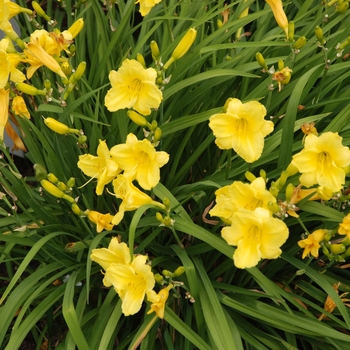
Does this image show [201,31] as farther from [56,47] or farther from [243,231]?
[243,231]

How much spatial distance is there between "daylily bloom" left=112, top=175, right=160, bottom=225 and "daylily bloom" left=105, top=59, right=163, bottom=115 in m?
0.23

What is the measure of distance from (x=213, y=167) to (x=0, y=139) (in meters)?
0.87

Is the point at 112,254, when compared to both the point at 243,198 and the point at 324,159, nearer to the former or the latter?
the point at 243,198

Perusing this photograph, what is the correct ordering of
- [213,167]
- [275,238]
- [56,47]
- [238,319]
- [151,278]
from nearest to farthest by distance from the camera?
[275,238]
[151,278]
[56,47]
[238,319]
[213,167]

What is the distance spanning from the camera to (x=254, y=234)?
136 centimetres

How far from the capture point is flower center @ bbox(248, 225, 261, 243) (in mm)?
1356

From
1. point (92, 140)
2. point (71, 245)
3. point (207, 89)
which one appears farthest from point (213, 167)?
point (71, 245)

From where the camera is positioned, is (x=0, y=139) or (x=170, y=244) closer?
(x=0, y=139)

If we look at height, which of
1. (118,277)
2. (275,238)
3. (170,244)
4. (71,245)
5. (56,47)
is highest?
(56,47)

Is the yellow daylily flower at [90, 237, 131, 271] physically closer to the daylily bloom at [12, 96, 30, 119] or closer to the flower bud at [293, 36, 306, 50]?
the daylily bloom at [12, 96, 30, 119]

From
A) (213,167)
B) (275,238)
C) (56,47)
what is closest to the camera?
(275,238)

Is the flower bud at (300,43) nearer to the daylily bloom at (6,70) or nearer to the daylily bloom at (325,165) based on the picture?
the daylily bloom at (325,165)

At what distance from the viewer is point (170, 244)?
203cm

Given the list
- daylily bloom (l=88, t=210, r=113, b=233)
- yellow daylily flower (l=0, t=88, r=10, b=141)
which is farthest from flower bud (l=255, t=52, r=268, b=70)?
yellow daylily flower (l=0, t=88, r=10, b=141)
